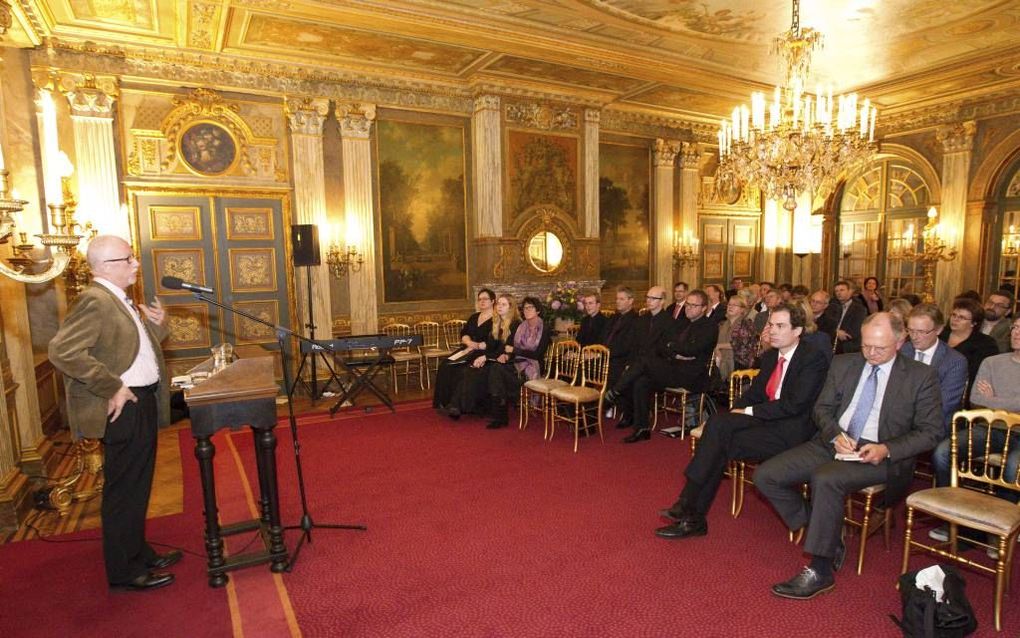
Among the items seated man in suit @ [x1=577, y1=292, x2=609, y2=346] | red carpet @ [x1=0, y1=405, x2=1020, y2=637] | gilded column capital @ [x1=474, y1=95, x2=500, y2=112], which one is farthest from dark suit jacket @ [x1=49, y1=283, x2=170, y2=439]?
gilded column capital @ [x1=474, y1=95, x2=500, y2=112]

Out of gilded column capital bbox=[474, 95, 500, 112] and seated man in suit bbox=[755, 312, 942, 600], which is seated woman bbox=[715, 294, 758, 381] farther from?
gilded column capital bbox=[474, 95, 500, 112]

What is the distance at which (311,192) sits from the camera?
26.0 feet

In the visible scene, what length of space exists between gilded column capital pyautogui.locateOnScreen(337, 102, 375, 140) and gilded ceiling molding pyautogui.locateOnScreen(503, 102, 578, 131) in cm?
202

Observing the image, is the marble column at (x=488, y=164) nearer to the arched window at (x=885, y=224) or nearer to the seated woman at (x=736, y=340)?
the seated woman at (x=736, y=340)

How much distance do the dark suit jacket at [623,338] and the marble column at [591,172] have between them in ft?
11.3

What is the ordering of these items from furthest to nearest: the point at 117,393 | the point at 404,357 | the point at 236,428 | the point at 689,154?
the point at 689,154 → the point at 404,357 → the point at 236,428 → the point at 117,393

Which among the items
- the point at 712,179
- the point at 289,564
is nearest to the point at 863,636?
the point at 289,564

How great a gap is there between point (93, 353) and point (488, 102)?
6.76 metres

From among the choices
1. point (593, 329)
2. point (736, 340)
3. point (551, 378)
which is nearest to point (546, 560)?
point (551, 378)

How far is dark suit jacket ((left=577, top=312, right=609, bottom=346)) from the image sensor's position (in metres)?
6.75

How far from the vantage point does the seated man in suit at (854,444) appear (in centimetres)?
304

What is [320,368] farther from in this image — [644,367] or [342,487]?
[644,367]

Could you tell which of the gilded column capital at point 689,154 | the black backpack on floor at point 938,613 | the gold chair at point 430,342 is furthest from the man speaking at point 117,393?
the gilded column capital at point 689,154

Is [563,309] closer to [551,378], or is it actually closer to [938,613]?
[551,378]
